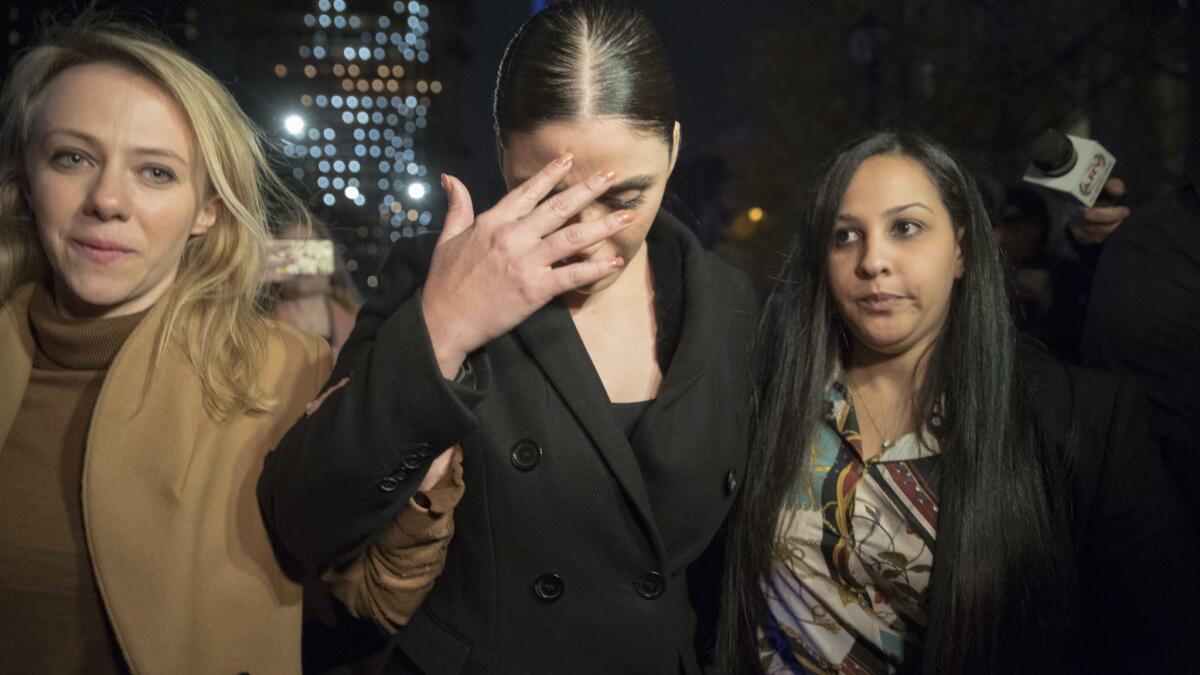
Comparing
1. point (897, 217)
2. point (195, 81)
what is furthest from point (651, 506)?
point (195, 81)

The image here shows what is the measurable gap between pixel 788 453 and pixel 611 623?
2.24 feet

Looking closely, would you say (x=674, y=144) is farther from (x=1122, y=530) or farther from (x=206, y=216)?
(x=1122, y=530)

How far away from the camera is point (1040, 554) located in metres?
2.21

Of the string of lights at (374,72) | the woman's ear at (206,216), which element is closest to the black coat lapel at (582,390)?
the woman's ear at (206,216)

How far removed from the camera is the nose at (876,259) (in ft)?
7.38

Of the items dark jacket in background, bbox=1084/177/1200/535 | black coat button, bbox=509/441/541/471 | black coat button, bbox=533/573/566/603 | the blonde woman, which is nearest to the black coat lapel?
black coat button, bbox=509/441/541/471

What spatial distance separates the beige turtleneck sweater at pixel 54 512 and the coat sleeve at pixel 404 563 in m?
0.61

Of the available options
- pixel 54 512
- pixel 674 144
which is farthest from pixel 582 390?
pixel 54 512

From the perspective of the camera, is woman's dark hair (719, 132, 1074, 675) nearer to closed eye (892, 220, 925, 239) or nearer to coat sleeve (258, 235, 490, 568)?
closed eye (892, 220, 925, 239)

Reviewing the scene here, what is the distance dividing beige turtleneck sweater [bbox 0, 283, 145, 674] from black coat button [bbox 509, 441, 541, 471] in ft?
3.51

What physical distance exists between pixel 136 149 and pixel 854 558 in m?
2.08

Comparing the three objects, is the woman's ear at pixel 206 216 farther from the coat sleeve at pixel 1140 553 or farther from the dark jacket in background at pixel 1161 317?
the dark jacket in background at pixel 1161 317

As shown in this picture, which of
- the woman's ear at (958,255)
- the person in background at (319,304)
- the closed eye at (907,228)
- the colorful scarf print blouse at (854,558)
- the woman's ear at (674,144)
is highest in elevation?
the woman's ear at (674,144)

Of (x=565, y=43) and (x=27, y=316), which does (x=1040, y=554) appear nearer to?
(x=565, y=43)
